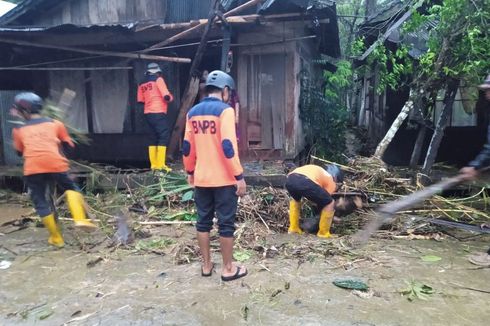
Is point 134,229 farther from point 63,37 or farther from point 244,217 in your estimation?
point 63,37

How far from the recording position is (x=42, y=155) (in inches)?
192

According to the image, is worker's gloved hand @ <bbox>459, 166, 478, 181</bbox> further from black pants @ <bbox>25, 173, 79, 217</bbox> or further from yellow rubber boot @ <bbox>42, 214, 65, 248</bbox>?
yellow rubber boot @ <bbox>42, 214, 65, 248</bbox>

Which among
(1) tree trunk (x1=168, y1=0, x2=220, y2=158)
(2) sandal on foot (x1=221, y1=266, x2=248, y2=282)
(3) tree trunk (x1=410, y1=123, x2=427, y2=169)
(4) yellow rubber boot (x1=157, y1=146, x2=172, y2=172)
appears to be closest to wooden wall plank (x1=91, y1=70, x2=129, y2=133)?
(1) tree trunk (x1=168, y1=0, x2=220, y2=158)

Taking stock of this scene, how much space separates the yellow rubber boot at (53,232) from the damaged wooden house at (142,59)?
134 inches

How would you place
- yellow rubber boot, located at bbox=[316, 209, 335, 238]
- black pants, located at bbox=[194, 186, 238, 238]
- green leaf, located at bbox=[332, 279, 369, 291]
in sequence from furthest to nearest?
yellow rubber boot, located at bbox=[316, 209, 335, 238]
black pants, located at bbox=[194, 186, 238, 238]
green leaf, located at bbox=[332, 279, 369, 291]

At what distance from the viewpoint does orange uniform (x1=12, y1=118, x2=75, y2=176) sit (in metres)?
4.87

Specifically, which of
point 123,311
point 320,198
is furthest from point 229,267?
point 320,198

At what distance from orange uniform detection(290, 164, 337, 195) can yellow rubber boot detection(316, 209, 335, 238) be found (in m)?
0.30

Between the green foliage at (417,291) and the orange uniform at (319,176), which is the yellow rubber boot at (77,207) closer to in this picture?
the orange uniform at (319,176)

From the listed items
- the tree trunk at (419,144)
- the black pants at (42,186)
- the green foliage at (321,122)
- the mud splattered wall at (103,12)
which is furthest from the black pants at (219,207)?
the mud splattered wall at (103,12)

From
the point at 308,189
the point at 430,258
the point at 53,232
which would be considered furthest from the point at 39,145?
the point at 430,258

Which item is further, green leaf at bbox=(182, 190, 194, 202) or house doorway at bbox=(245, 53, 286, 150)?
house doorway at bbox=(245, 53, 286, 150)

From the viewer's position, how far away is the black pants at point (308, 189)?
203 inches

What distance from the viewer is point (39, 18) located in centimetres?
1017
